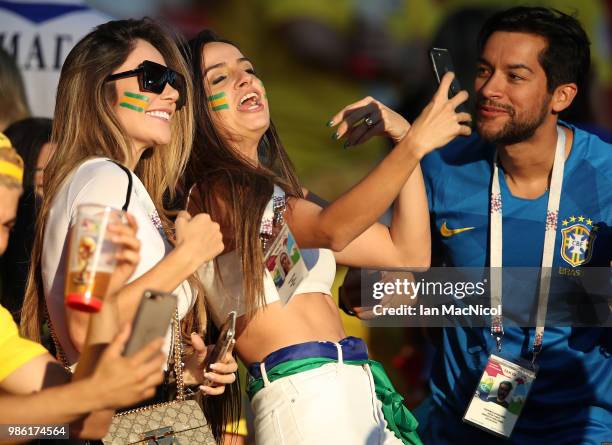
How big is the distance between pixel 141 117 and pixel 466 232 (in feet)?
4.70

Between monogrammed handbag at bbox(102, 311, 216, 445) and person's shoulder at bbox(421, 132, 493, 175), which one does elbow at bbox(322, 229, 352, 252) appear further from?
person's shoulder at bbox(421, 132, 493, 175)

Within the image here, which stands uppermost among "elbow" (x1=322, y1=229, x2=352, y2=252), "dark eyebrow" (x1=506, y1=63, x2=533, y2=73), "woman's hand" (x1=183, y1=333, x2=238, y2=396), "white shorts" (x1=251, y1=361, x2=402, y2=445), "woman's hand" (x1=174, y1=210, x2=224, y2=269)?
"dark eyebrow" (x1=506, y1=63, x2=533, y2=73)

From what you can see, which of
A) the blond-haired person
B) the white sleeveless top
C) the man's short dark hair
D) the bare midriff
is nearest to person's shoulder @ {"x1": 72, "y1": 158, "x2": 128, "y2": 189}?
the white sleeveless top

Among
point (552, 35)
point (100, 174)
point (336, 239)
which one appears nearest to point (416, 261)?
point (336, 239)

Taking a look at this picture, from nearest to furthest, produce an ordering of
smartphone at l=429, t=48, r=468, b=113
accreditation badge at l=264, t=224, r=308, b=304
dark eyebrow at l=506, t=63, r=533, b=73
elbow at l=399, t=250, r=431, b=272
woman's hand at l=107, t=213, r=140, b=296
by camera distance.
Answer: woman's hand at l=107, t=213, r=140, b=296 < accreditation badge at l=264, t=224, r=308, b=304 < smartphone at l=429, t=48, r=468, b=113 < elbow at l=399, t=250, r=431, b=272 < dark eyebrow at l=506, t=63, r=533, b=73

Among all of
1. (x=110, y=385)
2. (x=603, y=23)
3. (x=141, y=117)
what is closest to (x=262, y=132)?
(x=141, y=117)

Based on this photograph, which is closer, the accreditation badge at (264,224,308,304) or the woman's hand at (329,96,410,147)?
the accreditation badge at (264,224,308,304)

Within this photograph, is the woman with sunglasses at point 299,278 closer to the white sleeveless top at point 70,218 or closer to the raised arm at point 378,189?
the raised arm at point 378,189

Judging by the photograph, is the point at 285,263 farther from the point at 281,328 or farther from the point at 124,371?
the point at 124,371

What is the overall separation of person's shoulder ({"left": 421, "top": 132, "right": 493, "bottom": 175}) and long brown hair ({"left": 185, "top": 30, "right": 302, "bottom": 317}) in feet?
2.24

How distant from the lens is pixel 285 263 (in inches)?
135

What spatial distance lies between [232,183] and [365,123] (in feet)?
1.79

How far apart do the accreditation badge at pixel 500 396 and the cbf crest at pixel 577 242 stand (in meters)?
0.43

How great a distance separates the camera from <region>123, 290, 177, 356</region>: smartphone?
2.47 meters
